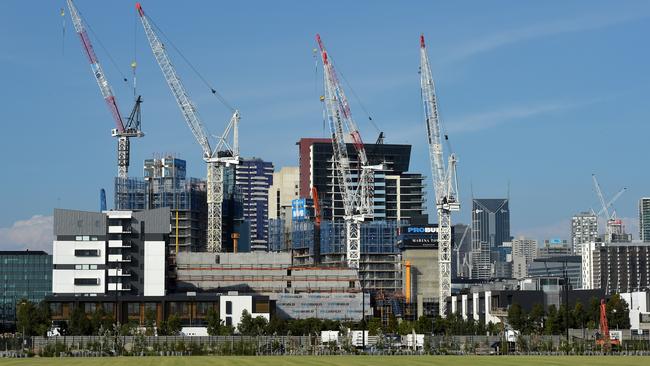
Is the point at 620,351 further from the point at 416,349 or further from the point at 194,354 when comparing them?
the point at 194,354

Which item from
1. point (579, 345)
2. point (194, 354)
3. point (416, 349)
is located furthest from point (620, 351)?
point (194, 354)

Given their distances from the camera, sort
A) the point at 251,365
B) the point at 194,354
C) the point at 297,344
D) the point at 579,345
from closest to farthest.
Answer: the point at 251,365 → the point at 194,354 → the point at 579,345 → the point at 297,344

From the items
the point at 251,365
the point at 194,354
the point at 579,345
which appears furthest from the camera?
the point at 579,345

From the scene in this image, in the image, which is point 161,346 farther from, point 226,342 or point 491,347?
point 491,347

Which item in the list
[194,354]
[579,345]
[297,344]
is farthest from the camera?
[297,344]

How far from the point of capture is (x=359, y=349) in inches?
6447

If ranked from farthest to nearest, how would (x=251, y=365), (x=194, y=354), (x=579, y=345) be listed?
(x=579, y=345) < (x=194, y=354) < (x=251, y=365)

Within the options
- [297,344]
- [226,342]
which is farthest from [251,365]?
[297,344]

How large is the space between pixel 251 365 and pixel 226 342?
53.5 metres

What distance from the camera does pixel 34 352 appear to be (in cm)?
14950

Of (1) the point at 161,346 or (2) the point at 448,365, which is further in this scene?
(1) the point at 161,346

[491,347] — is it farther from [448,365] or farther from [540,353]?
[448,365]

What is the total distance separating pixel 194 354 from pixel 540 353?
4183cm

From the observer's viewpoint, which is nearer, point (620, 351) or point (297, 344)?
point (620, 351)
